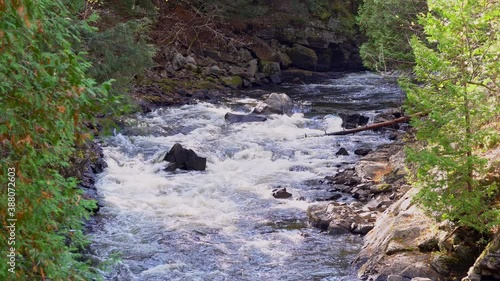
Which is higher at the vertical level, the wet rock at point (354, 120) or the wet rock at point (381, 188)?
the wet rock at point (354, 120)

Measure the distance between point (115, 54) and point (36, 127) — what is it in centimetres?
1130

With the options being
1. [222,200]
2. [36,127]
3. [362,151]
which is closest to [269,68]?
[362,151]

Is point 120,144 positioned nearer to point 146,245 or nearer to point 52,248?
point 146,245

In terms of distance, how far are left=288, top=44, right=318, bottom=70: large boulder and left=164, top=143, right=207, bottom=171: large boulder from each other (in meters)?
20.5

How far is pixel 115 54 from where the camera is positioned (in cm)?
1541

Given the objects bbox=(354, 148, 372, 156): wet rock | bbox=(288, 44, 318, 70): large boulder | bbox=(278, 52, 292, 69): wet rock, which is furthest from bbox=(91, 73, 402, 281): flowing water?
bbox=(288, 44, 318, 70): large boulder

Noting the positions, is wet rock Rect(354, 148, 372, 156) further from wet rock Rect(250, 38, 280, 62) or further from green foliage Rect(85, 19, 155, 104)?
wet rock Rect(250, 38, 280, 62)

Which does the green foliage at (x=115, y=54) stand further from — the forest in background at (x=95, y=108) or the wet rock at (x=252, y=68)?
the wet rock at (x=252, y=68)

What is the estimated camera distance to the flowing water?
1026 cm

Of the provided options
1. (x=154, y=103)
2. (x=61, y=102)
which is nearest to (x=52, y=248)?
(x=61, y=102)

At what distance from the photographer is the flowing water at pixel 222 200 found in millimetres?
10258

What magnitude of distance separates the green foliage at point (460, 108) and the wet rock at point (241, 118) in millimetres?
12831

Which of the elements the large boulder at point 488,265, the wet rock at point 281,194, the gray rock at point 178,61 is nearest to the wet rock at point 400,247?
the large boulder at point 488,265

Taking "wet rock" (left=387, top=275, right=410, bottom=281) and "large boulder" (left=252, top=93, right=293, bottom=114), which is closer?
"wet rock" (left=387, top=275, right=410, bottom=281)
